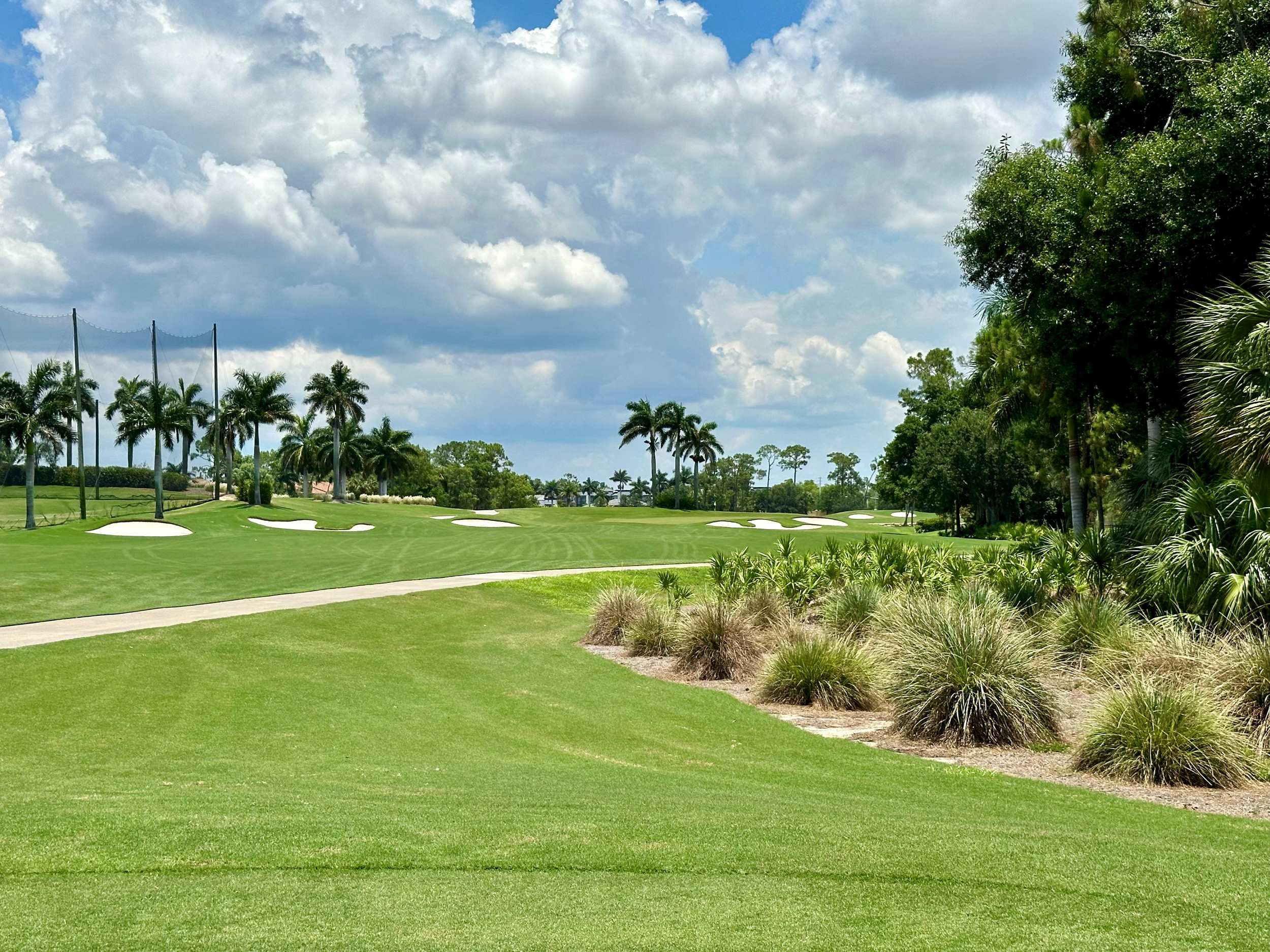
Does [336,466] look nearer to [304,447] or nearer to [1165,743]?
[304,447]

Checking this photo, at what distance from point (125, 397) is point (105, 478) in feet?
68.2

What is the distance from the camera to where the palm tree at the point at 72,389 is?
49.1m

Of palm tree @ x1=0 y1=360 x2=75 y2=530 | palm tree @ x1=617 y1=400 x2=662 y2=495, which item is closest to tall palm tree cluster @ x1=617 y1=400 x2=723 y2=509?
palm tree @ x1=617 y1=400 x2=662 y2=495

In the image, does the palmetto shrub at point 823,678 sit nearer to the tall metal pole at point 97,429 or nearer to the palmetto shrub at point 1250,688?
the palmetto shrub at point 1250,688

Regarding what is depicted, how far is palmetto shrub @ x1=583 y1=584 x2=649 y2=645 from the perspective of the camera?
20250 millimetres

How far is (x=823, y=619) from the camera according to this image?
62.8ft

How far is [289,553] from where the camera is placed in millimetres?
32875

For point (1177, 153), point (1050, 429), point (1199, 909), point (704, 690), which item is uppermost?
point (1177, 153)

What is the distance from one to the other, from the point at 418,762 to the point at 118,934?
5481 mm

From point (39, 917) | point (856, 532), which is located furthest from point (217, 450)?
point (39, 917)

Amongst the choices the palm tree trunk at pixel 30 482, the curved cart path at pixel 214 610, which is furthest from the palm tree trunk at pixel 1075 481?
the palm tree trunk at pixel 30 482

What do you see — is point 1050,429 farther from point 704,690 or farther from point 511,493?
point 511,493

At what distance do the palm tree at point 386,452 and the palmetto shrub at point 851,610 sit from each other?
3079 inches

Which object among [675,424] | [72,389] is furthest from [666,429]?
[72,389]
